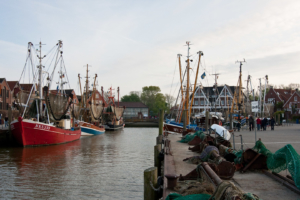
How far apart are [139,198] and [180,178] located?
3954mm

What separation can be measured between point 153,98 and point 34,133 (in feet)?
331

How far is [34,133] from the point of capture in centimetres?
2817

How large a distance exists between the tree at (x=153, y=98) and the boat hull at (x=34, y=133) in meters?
92.4

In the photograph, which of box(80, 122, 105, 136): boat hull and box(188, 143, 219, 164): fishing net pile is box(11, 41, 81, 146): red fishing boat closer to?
box(80, 122, 105, 136): boat hull

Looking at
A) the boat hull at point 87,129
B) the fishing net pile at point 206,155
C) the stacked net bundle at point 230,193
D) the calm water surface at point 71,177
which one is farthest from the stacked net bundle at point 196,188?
the boat hull at point 87,129

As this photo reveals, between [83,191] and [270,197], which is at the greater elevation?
[270,197]

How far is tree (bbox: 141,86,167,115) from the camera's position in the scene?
123188 millimetres

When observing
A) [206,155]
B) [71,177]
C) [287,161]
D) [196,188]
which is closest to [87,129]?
[71,177]

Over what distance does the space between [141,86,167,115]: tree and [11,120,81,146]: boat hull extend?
92368 millimetres

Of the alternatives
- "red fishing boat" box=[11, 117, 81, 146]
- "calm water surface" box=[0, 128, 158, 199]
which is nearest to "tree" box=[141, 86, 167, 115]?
"red fishing boat" box=[11, 117, 81, 146]

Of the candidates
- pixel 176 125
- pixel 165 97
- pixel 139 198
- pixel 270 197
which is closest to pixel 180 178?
pixel 270 197

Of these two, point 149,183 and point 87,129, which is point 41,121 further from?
point 149,183

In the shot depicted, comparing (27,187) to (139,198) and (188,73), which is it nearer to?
(139,198)

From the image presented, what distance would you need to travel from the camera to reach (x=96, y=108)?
5709cm
